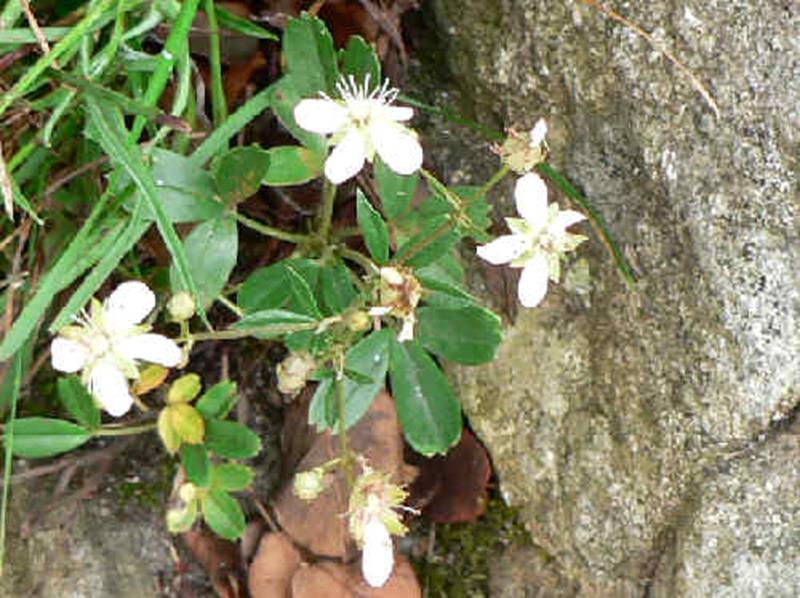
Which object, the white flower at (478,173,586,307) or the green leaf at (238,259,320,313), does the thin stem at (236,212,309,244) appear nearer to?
the green leaf at (238,259,320,313)

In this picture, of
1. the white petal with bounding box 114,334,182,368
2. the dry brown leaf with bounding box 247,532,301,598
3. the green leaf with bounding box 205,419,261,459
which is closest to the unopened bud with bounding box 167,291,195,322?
the white petal with bounding box 114,334,182,368

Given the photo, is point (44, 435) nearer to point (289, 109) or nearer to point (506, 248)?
point (289, 109)

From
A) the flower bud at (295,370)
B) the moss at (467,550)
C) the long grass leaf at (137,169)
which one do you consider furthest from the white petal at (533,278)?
the moss at (467,550)

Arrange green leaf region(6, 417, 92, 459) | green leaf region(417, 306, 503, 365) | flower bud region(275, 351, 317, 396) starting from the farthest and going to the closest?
green leaf region(6, 417, 92, 459) → green leaf region(417, 306, 503, 365) → flower bud region(275, 351, 317, 396)

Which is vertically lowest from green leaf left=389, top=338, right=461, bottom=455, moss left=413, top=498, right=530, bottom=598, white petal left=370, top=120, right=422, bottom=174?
moss left=413, top=498, right=530, bottom=598

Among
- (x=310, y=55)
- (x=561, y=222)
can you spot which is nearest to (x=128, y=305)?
(x=310, y=55)

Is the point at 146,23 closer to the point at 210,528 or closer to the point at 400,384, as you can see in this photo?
the point at 400,384

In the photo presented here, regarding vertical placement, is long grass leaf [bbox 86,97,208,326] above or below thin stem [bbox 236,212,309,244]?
above
